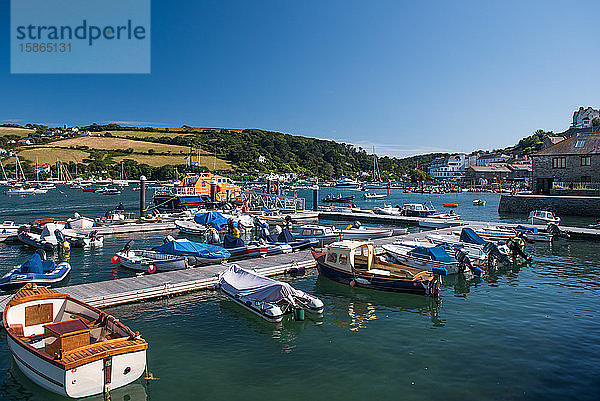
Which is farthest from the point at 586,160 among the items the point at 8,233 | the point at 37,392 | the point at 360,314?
the point at 8,233

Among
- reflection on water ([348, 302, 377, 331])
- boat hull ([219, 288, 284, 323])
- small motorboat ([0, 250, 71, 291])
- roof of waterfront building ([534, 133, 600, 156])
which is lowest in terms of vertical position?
reflection on water ([348, 302, 377, 331])

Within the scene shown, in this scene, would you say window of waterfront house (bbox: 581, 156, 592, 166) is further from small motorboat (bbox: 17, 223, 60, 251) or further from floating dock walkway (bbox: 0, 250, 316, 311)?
small motorboat (bbox: 17, 223, 60, 251)

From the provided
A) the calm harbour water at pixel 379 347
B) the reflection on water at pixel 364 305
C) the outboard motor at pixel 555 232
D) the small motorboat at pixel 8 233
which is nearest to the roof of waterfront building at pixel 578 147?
the outboard motor at pixel 555 232

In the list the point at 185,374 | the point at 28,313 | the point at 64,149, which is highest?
the point at 64,149

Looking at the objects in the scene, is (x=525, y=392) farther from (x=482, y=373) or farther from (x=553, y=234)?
(x=553, y=234)

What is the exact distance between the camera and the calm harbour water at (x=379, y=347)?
11391 mm

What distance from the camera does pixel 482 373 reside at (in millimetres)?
12281

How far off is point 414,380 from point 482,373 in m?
2.10

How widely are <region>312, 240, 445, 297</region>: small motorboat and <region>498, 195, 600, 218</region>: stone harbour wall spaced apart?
45.1 m

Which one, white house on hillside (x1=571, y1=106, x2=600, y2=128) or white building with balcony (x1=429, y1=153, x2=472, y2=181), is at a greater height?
white house on hillside (x1=571, y1=106, x2=600, y2=128)

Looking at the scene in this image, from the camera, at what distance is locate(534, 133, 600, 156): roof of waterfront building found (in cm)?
6027

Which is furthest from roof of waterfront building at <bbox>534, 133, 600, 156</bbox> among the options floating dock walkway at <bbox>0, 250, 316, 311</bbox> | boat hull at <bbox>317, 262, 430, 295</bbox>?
boat hull at <bbox>317, 262, 430, 295</bbox>

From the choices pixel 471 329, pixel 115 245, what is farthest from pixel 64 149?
pixel 471 329

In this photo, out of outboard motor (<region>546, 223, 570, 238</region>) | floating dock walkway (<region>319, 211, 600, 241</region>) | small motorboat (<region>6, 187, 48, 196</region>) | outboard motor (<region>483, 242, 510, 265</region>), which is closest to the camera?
outboard motor (<region>483, 242, 510, 265</region>)
